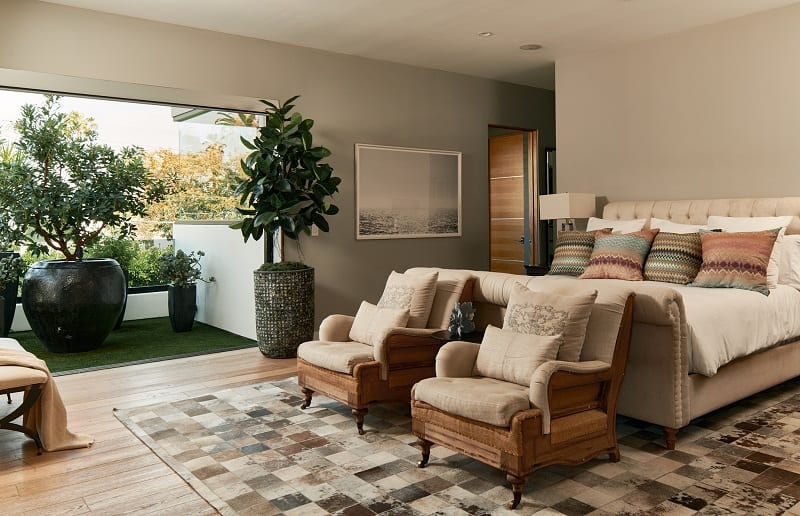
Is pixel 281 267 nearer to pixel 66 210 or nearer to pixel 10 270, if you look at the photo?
pixel 66 210

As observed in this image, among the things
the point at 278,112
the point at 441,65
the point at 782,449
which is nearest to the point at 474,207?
the point at 441,65

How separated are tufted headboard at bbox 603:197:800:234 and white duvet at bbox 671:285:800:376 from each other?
78 cm

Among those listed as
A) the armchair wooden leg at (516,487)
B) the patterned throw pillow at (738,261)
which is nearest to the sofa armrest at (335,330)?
the armchair wooden leg at (516,487)

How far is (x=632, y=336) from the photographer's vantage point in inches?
128

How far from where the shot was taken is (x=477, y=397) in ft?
8.70

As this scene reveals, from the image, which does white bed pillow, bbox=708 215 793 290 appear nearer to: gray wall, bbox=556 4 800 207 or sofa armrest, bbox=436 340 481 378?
gray wall, bbox=556 4 800 207

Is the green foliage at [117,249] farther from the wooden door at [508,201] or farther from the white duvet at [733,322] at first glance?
the white duvet at [733,322]

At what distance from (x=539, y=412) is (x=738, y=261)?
8.12 ft

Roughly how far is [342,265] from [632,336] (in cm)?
362

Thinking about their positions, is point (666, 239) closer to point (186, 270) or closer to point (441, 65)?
point (441, 65)

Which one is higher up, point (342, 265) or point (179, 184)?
point (179, 184)

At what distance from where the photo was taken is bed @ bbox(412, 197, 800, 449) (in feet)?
10.2

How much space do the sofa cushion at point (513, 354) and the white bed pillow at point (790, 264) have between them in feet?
8.57

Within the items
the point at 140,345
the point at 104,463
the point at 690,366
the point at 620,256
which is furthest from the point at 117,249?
the point at 690,366
